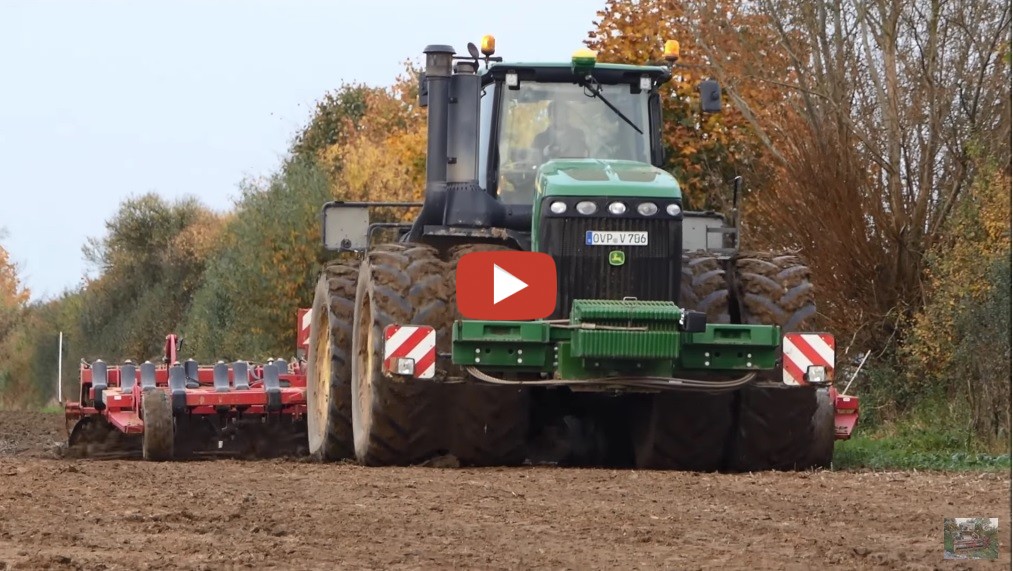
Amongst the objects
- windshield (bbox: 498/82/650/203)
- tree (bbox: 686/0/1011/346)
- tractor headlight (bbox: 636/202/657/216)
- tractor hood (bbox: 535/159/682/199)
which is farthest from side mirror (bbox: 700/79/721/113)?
tree (bbox: 686/0/1011/346)

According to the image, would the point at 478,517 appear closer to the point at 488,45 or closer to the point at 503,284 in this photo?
the point at 503,284

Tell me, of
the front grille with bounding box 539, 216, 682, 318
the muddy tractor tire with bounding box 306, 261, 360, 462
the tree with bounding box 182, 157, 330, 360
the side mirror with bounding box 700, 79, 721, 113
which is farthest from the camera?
the tree with bounding box 182, 157, 330, 360

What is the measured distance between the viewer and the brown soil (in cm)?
782

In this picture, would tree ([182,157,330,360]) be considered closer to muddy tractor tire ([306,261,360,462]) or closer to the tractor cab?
muddy tractor tire ([306,261,360,462])

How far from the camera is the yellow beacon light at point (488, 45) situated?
44.3 ft

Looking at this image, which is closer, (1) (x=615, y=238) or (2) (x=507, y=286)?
(2) (x=507, y=286)

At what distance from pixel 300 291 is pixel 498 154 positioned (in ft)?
82.3

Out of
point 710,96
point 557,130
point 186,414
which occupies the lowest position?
point 186,414

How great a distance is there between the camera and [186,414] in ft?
51.3

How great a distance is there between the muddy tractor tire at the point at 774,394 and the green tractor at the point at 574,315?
0.05 ft
